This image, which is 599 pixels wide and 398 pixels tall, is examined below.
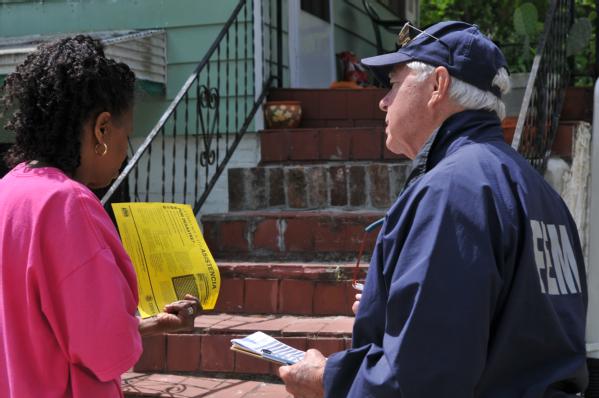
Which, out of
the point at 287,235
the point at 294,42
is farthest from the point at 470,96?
the point at 294,42

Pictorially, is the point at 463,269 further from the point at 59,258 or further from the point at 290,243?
the point at 290,243

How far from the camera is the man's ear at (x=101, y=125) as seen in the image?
6.45ft

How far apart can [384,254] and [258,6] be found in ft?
16.9

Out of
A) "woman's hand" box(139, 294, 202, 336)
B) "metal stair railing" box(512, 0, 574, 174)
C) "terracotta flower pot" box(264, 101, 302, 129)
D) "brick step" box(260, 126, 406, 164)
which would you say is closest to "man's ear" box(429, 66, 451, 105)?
"woman's hand" box(139, 294, 202, 336)

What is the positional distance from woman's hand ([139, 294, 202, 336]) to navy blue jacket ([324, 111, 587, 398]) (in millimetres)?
682

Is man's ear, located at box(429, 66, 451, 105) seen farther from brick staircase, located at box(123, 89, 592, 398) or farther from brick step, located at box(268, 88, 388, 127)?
brick step, located at box(268, 88, 388, 127)

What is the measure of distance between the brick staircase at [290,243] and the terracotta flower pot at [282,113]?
0.67ft

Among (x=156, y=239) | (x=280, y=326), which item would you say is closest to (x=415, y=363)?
(x=156, y=239)

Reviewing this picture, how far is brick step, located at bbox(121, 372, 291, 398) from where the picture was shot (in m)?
3.99

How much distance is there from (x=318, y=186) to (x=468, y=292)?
4303 millimetres

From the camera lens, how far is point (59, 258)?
1.76 metres

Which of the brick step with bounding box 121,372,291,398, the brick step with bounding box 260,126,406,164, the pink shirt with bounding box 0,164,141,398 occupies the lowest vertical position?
the brick step with bounding box 121,372,291,398

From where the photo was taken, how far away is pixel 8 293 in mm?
1807

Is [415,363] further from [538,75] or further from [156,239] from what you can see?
[538,75]
